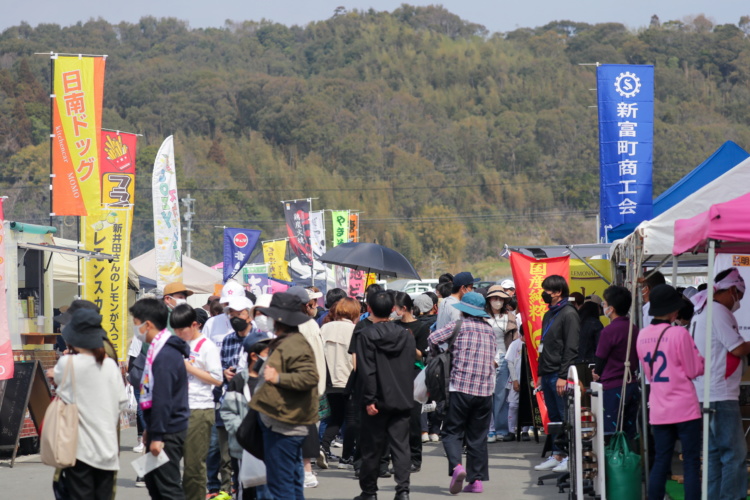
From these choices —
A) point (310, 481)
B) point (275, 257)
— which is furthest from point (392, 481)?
point (275, 257)

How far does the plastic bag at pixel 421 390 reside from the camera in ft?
28.3

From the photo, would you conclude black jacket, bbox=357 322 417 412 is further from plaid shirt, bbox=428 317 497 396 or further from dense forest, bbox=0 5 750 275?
dense forest, bbox=0 5 750 275

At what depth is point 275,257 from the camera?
35594 millimetres

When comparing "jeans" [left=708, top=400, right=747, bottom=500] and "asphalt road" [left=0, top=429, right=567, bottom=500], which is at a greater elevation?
"jeans" [left=708, top=400, right=747, bottom=500]

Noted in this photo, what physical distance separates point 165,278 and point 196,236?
5319 centimetres

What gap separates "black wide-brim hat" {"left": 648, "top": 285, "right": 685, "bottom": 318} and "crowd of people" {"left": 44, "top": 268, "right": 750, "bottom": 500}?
0.4 inches

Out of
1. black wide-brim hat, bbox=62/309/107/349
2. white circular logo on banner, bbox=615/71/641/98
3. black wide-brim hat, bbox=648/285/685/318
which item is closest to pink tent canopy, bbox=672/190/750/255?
black wide-brim hat, bbox=648/285/685/318

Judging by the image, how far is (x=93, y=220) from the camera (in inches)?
542

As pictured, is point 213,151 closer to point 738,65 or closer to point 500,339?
point 738,65

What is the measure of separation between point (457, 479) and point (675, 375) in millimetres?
2543

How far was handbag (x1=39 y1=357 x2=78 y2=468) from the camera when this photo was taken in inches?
217

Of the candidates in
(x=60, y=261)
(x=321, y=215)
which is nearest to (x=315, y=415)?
(x=60, y=261)

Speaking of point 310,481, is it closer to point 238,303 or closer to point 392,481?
point 392,481

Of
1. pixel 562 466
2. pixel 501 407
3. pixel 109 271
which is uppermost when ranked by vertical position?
pixel 109 271
